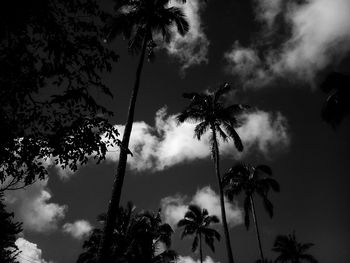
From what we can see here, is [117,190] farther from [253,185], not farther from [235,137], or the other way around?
[253,185]

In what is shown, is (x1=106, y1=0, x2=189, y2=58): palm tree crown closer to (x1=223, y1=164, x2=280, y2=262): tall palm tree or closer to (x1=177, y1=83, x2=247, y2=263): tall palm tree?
(x1=177, y1=83, x2=247, y2=263): tall palm tree

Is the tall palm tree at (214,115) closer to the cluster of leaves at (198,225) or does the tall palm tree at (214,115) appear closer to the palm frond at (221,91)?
the palm frond at (221,91)

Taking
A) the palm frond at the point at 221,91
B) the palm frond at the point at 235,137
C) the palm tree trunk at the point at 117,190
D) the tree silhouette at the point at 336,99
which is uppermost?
the palm frond at the point at 221,91

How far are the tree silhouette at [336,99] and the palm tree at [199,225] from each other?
24.9 m

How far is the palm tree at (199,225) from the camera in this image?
133 feet

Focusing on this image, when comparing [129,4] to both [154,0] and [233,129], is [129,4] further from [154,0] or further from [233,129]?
[233,129]

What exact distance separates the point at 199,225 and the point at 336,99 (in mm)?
26845

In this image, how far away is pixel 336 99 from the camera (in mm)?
19562

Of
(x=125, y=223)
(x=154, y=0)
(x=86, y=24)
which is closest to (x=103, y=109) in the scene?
(x=86, y=24)

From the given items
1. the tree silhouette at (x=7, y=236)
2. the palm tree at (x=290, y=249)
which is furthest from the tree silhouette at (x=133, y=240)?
the palm tree at (x=290, y=249)

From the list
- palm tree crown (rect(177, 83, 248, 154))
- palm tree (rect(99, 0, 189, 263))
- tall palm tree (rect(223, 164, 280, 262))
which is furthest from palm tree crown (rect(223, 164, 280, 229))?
palm tree (rect(99, 0, 189, 263))

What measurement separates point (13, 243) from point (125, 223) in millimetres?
11333

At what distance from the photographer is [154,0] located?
1764 centimetres

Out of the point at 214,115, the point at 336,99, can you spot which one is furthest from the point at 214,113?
the point at 336,99
